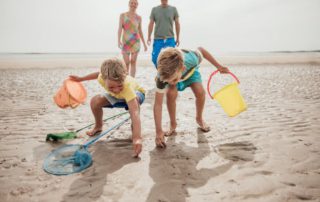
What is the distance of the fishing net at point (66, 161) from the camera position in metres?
2.15

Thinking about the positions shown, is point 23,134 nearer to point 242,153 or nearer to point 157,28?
point 242,153

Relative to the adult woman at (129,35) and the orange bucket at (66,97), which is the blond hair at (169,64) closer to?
the orange bucket at (66,97)

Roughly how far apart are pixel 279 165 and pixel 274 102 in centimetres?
274

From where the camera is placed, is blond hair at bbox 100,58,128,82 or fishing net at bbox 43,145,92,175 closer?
fishing net at bbox 43,145,92,175

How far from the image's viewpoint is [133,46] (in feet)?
18.4

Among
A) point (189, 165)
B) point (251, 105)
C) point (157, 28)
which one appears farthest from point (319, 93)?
point (189, 165)

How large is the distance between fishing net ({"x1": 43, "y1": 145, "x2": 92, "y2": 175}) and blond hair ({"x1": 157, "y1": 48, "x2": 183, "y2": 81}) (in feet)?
3.57

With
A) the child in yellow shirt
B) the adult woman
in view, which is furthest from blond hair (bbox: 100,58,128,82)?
the adult woman

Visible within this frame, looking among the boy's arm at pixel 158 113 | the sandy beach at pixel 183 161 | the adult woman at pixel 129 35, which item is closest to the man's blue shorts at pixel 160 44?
the adult woman at pixel 129 35

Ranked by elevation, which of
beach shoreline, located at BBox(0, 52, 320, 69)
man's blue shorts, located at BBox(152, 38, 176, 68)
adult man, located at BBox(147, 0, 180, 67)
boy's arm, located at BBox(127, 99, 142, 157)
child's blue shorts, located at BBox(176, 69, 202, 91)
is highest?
adult man, located at BBox(147, 0, 180, 67)

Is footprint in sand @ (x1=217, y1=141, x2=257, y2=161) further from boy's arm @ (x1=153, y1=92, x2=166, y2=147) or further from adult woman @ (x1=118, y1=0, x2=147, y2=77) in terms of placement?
adult woman @ (x1=118, y1=0, x2=147, y2=77)

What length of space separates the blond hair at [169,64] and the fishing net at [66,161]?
1.09 m

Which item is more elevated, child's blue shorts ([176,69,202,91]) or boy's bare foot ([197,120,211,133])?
child's blue shorts ([176,69,202,91])

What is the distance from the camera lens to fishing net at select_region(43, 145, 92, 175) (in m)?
2.15
